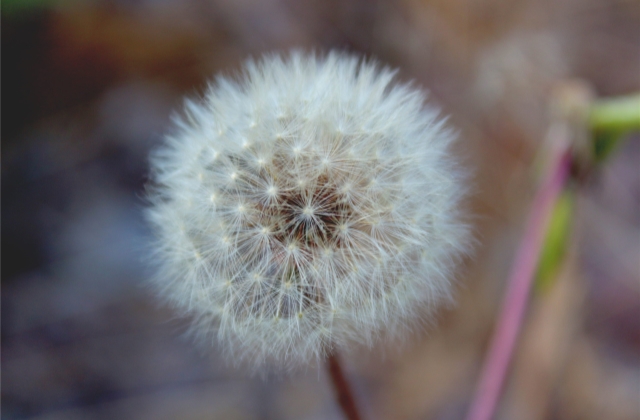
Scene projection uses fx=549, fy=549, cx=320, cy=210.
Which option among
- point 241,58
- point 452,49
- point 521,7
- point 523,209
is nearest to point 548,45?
point 521,7

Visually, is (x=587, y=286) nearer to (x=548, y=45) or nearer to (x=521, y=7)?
(x=548, y=45)

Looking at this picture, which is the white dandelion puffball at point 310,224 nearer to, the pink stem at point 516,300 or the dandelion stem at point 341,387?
the dandelion stem at point 341,387

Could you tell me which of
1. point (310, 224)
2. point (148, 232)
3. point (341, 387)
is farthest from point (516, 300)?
point (148, 232)

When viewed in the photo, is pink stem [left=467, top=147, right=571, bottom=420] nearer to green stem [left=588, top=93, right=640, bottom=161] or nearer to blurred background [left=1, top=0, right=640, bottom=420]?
green stem [left=588, top=93, right=640, bottom=161]

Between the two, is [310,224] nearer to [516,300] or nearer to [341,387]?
[341,387]

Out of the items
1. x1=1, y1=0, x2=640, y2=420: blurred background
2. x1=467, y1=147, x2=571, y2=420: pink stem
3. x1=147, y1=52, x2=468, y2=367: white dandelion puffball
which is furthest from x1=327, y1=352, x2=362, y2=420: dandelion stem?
x1=1, y1=0, x2=640, y2=420: blurred background

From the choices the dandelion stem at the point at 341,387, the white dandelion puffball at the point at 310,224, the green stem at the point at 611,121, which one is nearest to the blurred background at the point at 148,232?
the green stem at the point at 611,121
